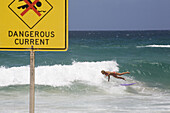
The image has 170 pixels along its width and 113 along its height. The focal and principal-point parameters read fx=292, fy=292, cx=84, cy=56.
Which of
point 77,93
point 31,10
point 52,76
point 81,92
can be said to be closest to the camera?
point 31,10

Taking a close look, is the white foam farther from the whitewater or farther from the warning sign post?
Result: the warning sign post

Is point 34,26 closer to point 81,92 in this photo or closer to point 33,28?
point 33,28

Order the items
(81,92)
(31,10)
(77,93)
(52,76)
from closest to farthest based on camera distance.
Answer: (31,10) < (77,93) < (81,92) < (52,76)

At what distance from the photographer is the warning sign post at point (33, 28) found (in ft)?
7.77

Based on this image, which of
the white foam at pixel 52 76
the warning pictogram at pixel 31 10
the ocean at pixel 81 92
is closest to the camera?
the warning pictogram at pixel 31 10

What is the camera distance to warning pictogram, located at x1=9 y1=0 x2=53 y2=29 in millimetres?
2344

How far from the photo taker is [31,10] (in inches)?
92.5

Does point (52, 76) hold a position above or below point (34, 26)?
below

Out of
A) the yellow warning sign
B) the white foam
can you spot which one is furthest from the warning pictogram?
the white foam

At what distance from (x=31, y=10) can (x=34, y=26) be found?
13 centimetres

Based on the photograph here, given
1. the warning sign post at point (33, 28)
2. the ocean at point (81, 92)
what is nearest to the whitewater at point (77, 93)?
the ocean at point (81, 92)

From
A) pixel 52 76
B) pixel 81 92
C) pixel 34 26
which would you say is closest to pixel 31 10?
pixel 34 26

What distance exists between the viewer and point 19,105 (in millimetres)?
9367

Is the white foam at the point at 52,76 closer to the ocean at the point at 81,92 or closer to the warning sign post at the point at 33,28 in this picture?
the ocean at the point at 81,92
